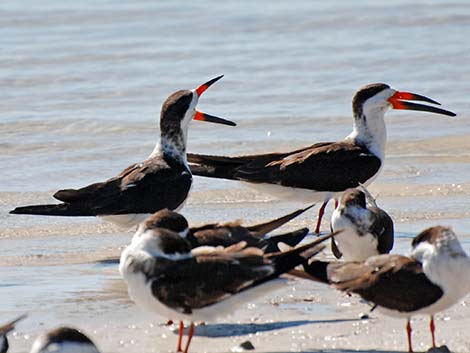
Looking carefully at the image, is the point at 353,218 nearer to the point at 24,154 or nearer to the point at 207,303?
the point at 207,303

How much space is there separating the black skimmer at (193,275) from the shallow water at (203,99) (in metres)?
1.09

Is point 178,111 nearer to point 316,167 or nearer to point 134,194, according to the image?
point 134,194

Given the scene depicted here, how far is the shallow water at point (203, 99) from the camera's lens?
991cm

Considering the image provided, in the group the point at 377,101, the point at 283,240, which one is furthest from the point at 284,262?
the point at 377,101

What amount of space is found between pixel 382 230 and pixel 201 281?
6.15 feet

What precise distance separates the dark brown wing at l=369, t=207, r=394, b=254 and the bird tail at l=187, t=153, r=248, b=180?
94.0 inches

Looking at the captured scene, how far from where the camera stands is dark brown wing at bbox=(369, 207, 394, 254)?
812cm

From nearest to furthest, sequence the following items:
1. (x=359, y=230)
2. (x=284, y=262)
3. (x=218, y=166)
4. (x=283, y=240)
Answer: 1. (x=284, y=262)
2. (x=283, y=240)
3. (x=359, y=230)
4. (x=218, y=166)

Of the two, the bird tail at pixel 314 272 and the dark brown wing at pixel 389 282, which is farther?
the bird tail at pixel 314 272

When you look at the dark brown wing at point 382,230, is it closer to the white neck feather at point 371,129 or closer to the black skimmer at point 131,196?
the black skimmer at point 131,196

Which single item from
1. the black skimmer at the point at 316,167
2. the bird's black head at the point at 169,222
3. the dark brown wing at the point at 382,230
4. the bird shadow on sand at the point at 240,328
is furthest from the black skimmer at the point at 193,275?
the black skimmer at the point at 316,167

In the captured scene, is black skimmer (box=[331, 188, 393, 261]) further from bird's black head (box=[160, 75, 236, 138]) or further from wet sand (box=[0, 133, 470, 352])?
bird's black head (box=[160, 75, 236, 138])

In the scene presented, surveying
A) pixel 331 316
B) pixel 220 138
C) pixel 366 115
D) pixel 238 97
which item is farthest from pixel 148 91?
pixel 331 316

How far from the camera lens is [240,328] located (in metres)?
7.29
